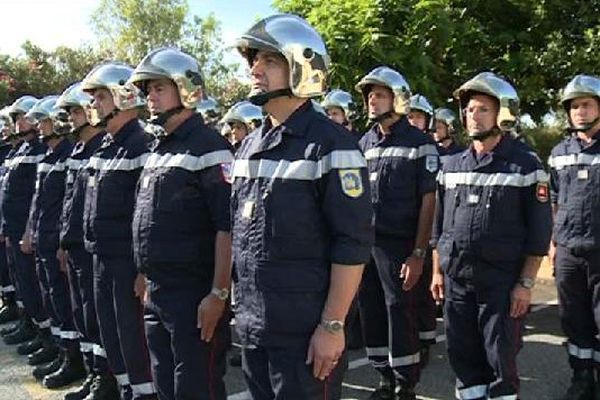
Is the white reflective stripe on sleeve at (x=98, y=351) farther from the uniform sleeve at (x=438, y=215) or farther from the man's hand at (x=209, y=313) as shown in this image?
the uniform sleeve at (x=438, y=215)

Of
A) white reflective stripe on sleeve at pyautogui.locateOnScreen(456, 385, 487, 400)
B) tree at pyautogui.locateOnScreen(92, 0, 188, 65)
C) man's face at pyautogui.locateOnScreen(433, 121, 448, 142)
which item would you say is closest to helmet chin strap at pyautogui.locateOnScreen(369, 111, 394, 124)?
white reflective stripe on sleeve at pyautogui.locateOnScreen(456, 385, 487, 400)

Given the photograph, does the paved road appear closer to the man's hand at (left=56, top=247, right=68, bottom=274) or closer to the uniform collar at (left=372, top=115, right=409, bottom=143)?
the man's hand at (left=56, top=247, right=68, bottom=274)

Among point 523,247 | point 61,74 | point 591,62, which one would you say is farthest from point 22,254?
point 61,74

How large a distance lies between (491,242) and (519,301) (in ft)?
1.29

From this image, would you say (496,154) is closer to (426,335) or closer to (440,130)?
(426,335)

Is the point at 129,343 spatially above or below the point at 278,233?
below

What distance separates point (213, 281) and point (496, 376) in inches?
72.6

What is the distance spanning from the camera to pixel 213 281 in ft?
13.3

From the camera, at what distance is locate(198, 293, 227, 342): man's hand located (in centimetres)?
394

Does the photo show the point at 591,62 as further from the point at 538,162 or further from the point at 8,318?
the point at 8,318

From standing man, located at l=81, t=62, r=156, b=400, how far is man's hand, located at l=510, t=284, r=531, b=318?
2347mm

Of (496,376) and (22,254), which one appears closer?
(496,376)

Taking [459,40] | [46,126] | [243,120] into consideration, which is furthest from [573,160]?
[459,40]

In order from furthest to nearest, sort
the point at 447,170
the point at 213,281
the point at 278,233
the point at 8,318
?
the point at 8,318, the point at 447,170, the point at 213,281, the point at 278,233
